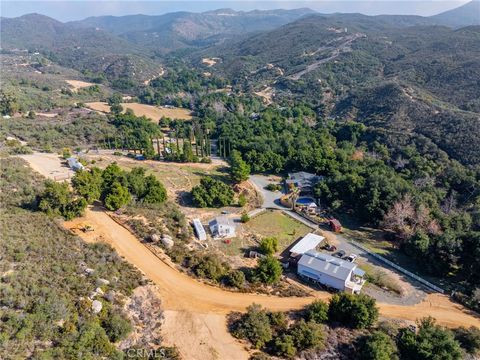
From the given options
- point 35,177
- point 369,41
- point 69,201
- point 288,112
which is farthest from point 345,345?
point 369,41

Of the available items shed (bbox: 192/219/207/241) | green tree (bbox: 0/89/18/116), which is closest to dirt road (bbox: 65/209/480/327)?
shed (bbox: 192/219/207/241)

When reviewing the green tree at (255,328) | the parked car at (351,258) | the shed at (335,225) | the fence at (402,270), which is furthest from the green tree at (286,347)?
the shed at (335,225)

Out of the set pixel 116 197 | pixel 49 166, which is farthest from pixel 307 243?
pixel 49 166

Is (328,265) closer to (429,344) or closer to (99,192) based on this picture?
(429,344)

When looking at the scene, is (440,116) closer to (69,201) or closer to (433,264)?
(433,264)

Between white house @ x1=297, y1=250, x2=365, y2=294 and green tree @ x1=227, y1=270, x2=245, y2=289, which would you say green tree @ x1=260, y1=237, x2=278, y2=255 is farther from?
green tree @ x1=227, y1=270, x2=245, y2=289

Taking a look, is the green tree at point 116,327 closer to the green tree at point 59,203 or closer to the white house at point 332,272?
the green tree at point 59,203
